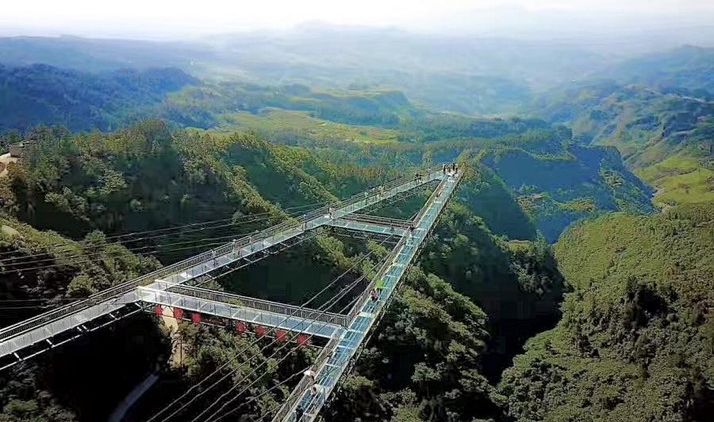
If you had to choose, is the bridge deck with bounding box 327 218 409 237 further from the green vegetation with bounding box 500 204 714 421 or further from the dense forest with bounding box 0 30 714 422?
the green vegetation with bounding box 500 204 714 421

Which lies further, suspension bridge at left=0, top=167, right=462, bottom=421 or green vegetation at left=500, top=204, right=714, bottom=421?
green vegetation at left=500, top=204, right=714, bottom=421

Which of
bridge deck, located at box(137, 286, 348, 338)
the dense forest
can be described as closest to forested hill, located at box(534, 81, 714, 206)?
the dense forest

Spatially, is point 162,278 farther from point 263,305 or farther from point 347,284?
point 347,284

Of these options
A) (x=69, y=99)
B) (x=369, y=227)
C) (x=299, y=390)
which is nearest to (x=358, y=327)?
(x=299, y=390)

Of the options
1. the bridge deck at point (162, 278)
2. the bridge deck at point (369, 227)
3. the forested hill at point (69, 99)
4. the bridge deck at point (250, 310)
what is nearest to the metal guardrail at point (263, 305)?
the bridge deck at point (250, 310)

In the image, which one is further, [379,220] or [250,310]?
[379,220]
